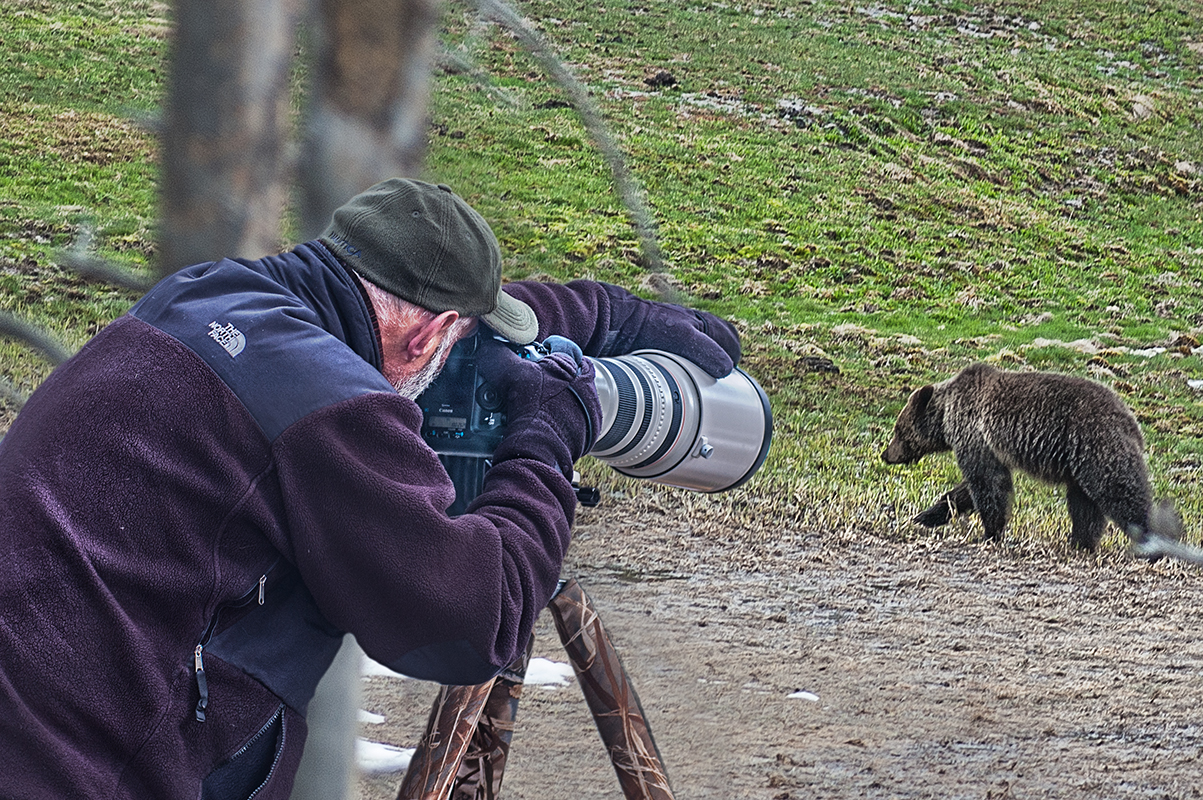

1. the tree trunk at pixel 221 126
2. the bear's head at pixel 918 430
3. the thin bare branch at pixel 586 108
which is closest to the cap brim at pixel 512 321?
the tree trunk at pixel 221 126

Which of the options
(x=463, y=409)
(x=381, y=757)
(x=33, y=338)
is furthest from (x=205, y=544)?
(x=381, y=757)

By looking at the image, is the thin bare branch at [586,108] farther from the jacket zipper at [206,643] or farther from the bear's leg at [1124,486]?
the bear's leg at [1124,486]

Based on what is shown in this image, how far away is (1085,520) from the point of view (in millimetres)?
5371

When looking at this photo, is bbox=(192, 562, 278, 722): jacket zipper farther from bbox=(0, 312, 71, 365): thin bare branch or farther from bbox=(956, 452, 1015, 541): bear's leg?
bbox=(956, 452, 1015, 541): bear's leg

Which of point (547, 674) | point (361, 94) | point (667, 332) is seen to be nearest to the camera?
point (667, 332)

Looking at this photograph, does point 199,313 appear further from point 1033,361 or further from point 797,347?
point 1033,361

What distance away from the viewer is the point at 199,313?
134 centimetres

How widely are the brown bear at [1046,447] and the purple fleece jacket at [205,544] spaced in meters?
4.34

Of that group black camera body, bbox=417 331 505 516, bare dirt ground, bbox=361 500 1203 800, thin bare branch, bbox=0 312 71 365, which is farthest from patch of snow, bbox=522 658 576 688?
black camera body, bbox=417 331 505 516

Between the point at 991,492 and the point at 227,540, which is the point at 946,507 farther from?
the point at 227,540

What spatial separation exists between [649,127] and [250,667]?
36.8 ft

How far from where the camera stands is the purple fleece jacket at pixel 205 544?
126cm

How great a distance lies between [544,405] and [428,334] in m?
0.17

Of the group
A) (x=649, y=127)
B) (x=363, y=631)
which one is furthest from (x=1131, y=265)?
(x=363, y=631)
